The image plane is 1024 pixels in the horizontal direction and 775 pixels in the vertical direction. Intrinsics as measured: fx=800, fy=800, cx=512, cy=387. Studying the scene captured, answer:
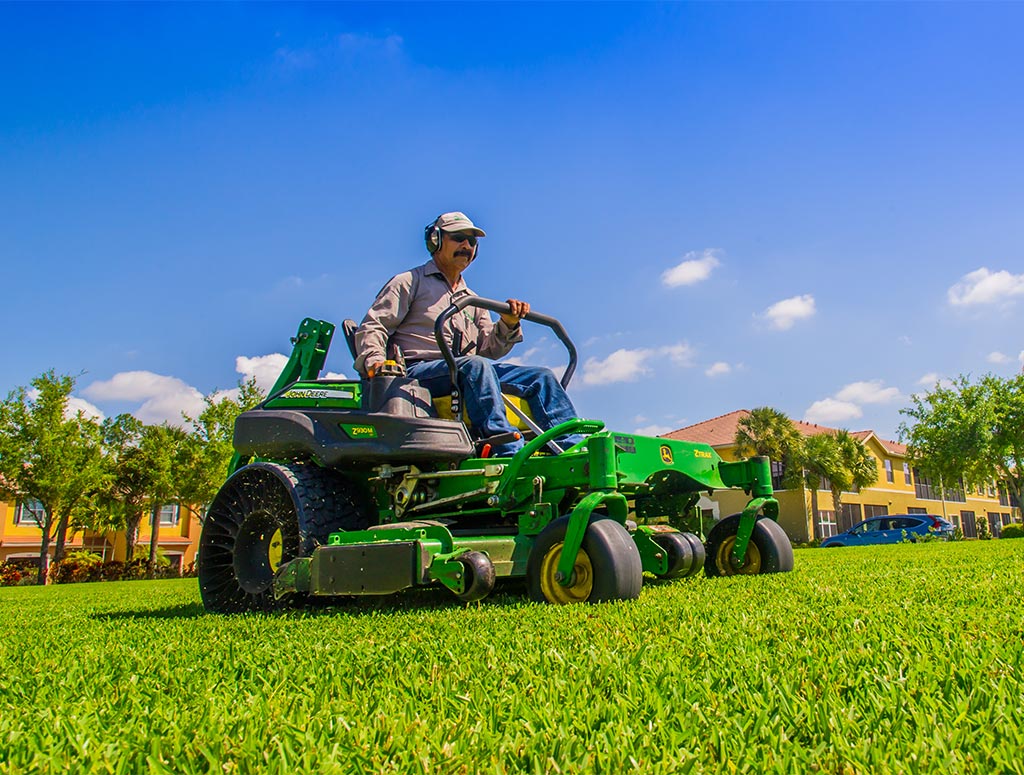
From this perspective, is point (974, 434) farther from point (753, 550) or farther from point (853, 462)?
point (753, 550)

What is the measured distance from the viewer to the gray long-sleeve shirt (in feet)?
18.6

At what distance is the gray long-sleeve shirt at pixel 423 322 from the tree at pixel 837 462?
124ft

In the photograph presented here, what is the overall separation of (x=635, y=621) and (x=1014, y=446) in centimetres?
4805

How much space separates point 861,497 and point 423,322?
169 feet

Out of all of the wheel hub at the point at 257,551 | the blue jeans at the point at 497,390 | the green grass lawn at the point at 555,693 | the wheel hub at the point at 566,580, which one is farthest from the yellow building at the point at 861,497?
the green grass lawn at the point at 555,693

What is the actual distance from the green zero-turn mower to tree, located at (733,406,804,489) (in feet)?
117

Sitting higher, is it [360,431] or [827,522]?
[360,431]

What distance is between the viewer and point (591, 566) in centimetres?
405

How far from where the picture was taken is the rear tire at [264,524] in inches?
200

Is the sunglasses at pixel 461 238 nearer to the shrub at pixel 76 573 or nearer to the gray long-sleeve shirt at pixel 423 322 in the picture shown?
the gray long-sleeve shirt at pixel 423 322

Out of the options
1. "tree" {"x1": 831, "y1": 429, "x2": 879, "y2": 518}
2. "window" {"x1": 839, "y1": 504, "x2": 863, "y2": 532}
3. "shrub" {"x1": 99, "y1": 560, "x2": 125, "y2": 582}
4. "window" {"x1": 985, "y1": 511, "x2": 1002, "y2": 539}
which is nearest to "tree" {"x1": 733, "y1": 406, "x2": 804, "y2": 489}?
"tree" {"x1": 831, "y1": 429, "x2": 879, "y2": 518}

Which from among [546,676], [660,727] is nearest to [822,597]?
[546,676]

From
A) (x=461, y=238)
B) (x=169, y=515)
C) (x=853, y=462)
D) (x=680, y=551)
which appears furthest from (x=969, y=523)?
(x=461, y=238)

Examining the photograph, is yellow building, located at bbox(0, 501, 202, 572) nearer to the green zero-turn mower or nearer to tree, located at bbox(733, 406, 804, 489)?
tree, located at bbox(733, 406, 804, 489)
